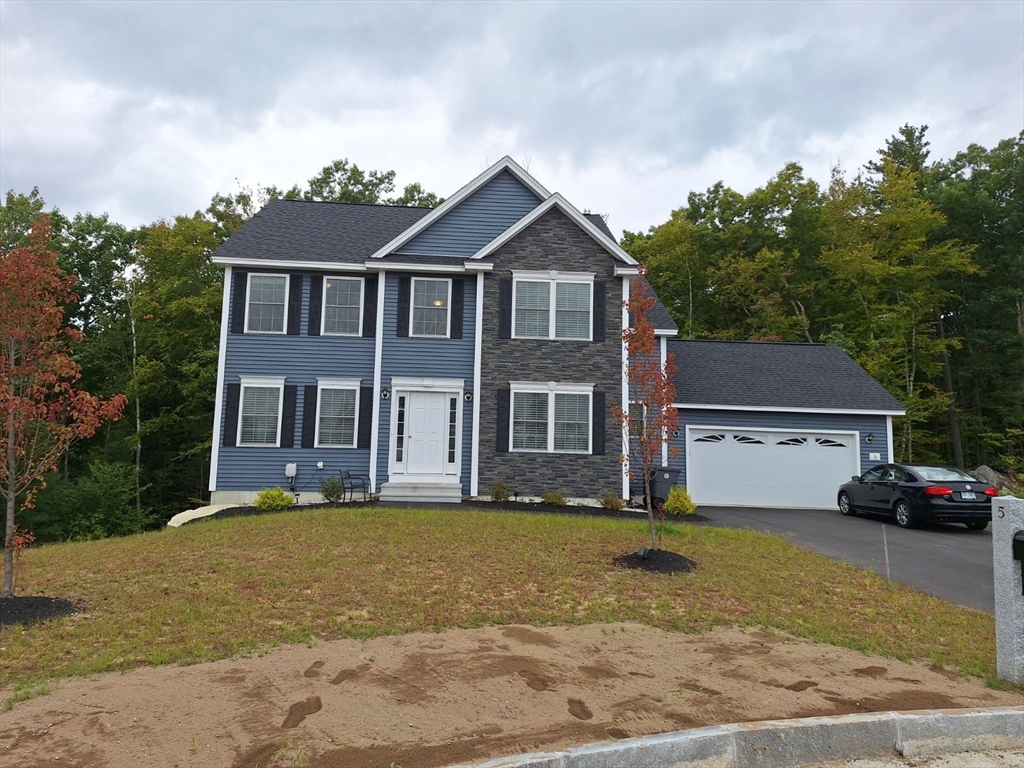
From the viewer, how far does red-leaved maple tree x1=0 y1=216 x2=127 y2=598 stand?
21.1 ft

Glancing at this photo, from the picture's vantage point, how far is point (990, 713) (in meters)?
4.10

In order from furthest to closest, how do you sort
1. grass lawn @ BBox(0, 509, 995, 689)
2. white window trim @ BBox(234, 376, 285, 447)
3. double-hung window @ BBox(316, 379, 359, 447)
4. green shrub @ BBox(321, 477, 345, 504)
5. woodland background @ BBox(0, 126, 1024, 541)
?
woodland background @ BBox(0, 126, 1024, 541) < double-hung window @ BBox(316, 379, 359, 447) < white window trim @ BBox(234, 376, 285, 447) < green shrub @ BBox(321, 477, 345, 504) < grass lawn @ BBox(0, 509, 995, 689)

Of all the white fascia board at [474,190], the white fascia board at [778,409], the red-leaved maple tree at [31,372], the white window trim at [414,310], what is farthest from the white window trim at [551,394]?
the red-leaved maple tree at [31,372]

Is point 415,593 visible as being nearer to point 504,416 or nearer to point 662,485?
point 504,416

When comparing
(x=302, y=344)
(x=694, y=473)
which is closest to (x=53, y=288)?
(x=302, y=344)

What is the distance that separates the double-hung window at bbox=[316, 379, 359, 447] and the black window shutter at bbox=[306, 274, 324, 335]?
136 centimetres

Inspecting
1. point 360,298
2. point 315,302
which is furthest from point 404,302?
point 315,302

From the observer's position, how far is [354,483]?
15.2 metres

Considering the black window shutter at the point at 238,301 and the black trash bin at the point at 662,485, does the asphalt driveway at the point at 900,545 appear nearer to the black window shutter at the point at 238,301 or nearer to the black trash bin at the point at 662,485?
the black trash bin at the point at 662,485

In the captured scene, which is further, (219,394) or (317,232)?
(317,232)

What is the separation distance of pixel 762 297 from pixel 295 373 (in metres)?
21.6

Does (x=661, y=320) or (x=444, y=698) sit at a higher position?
(x=661, y=320)

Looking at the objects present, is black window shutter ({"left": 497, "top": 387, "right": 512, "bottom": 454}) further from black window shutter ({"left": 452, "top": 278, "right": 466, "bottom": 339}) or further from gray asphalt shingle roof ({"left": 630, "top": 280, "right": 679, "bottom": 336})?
gray asphalt shingle roof ({"left": 630, "top": 280, "right": 679, "bottom": 336})

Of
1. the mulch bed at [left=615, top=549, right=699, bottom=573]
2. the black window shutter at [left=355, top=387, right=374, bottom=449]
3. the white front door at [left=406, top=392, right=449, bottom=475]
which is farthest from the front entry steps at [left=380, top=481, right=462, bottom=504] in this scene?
the mulch bed at [left=615, top=549, right=699, bottom=573]
